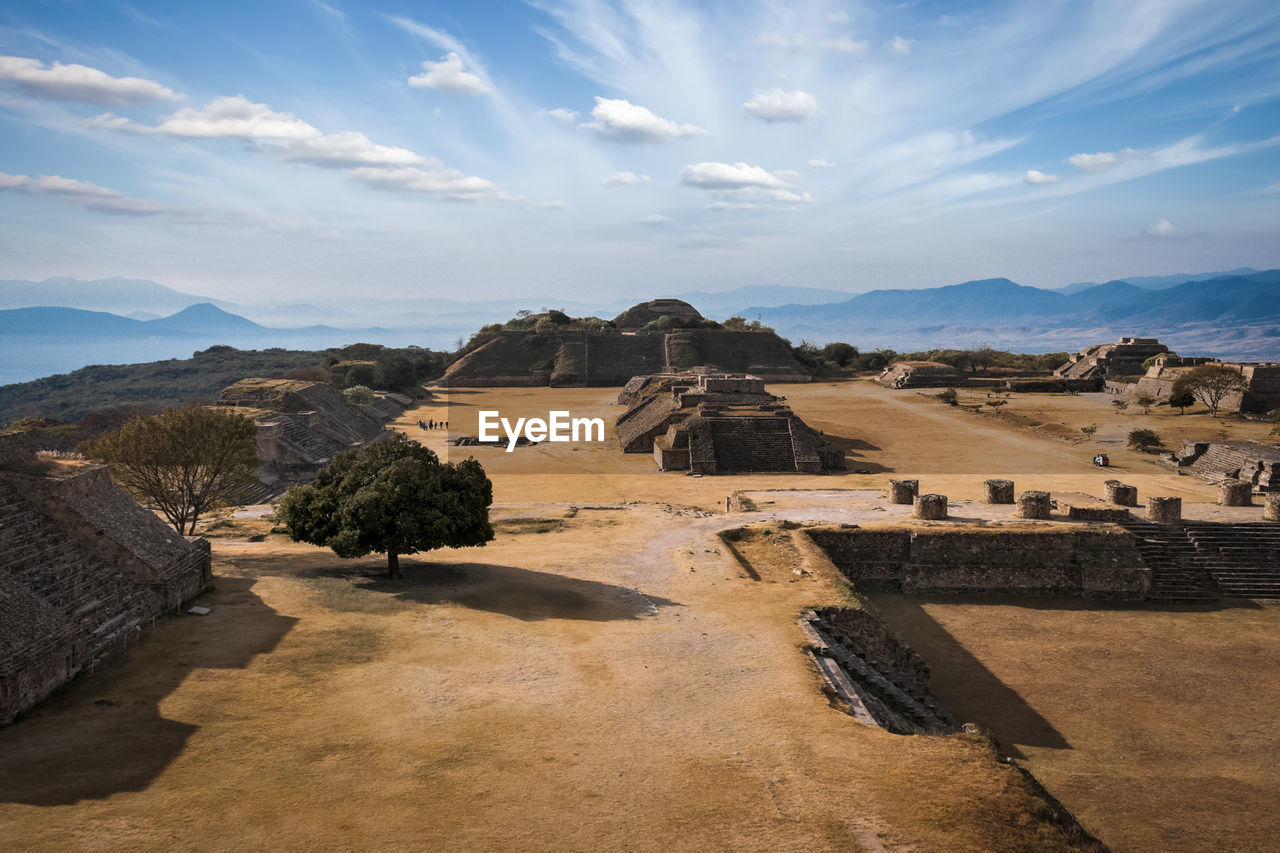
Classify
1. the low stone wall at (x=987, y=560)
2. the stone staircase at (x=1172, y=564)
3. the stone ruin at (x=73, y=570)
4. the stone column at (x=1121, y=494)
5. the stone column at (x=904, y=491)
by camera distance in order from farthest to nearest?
the stone column at (x=904, y=491)
the stone column at (x=1121, y=494)
the low stone wall at (x=987, y=560)
the stone staircase at (x=1172, y=564)
the stone ruin at (x=73, y=570)

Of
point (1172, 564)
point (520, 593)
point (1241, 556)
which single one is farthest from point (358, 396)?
point (1241, 556)

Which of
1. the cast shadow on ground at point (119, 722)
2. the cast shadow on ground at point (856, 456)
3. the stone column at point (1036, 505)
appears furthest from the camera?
the cast shadow on ground at point (856, 456)

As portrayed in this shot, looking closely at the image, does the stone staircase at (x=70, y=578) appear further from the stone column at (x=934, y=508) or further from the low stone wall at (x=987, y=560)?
the stone column at (x=934, y=508)

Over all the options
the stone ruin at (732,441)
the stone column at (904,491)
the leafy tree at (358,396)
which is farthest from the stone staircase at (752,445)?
the leafy tree at (358,396)

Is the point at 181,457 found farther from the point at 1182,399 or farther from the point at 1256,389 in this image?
the point at 1256,389

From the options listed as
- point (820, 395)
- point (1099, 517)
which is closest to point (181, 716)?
point (1099, 517)

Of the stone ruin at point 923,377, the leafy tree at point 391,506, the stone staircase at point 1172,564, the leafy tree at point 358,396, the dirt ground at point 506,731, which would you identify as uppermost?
the leafy tree at point 358,396
